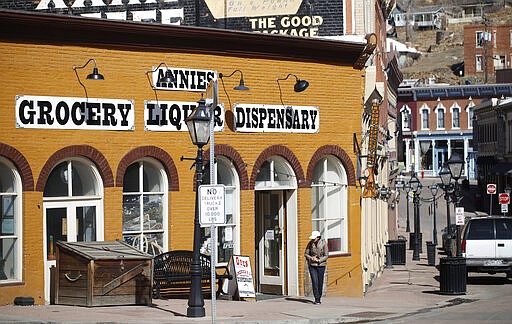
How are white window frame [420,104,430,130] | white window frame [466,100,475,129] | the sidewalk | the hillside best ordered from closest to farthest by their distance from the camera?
→ the sidewalk, white window frame [466,100,475,129], white window frame [420,104,430,130], the hillside

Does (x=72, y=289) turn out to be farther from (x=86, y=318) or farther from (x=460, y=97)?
(x=460, y=97)

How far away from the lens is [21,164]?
20797mm

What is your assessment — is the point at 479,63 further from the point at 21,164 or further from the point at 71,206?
the point at 21,164

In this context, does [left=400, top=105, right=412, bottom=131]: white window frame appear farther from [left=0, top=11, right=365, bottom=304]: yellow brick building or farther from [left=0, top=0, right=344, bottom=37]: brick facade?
[left=0, top=11, right=365, bottom=304]: yellow brick building

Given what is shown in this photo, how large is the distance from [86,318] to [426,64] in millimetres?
149522

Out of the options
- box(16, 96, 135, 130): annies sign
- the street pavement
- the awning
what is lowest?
the street pavement

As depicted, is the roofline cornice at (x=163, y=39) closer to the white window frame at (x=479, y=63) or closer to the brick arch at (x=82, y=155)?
the brick arch at (x=82, y=155)

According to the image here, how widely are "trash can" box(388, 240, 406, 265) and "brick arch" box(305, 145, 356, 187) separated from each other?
13705 mm

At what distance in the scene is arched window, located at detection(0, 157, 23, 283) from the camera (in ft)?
68.3

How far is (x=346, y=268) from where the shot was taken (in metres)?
26.7

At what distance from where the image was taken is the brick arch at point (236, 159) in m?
23.8

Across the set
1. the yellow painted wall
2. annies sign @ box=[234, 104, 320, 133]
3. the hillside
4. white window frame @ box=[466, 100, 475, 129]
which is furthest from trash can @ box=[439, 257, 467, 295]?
the hillside

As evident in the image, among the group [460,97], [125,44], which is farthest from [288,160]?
[460,97]

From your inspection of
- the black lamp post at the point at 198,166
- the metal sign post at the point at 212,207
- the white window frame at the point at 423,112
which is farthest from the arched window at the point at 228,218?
the white window frame at the point at 423,112
